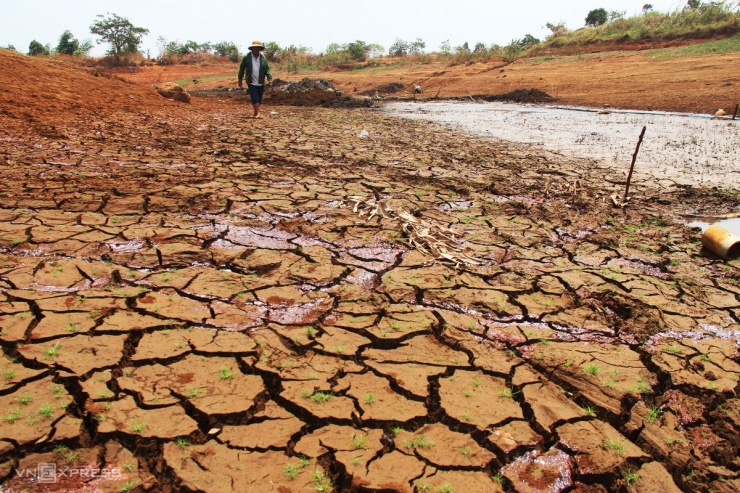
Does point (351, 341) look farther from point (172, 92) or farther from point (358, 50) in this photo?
point (358, 50)

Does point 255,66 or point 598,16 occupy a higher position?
point 598,16

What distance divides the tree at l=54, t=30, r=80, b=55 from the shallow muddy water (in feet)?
110

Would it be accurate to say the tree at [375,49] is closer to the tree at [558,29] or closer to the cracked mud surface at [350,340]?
the tree at [558,29]

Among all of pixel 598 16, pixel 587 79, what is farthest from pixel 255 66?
pixel 598 16

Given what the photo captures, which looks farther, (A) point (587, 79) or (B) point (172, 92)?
(A) point (587, 79)

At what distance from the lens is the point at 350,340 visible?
8.77ft

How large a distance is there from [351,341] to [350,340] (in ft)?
0.03

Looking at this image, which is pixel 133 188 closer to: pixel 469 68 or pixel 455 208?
pixel 455 208

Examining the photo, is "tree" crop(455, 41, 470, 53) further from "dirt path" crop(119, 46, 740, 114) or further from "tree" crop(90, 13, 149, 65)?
"tree" crop(90, 13, 149, 65)

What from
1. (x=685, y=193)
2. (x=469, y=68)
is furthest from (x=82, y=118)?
(x=469, y=68)

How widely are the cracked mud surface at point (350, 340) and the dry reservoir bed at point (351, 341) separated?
0.04ft

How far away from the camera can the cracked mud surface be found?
1890 millimetres

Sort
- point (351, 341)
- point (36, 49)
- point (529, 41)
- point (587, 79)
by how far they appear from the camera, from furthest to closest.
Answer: point (36, 49) < point (529, 41) < point (587, 79) < point (351, 341)

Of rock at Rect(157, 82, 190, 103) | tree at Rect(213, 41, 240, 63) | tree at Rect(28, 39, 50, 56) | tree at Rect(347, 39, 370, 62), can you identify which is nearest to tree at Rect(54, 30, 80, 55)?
tree at Rect(28, 39, 50, 56)
